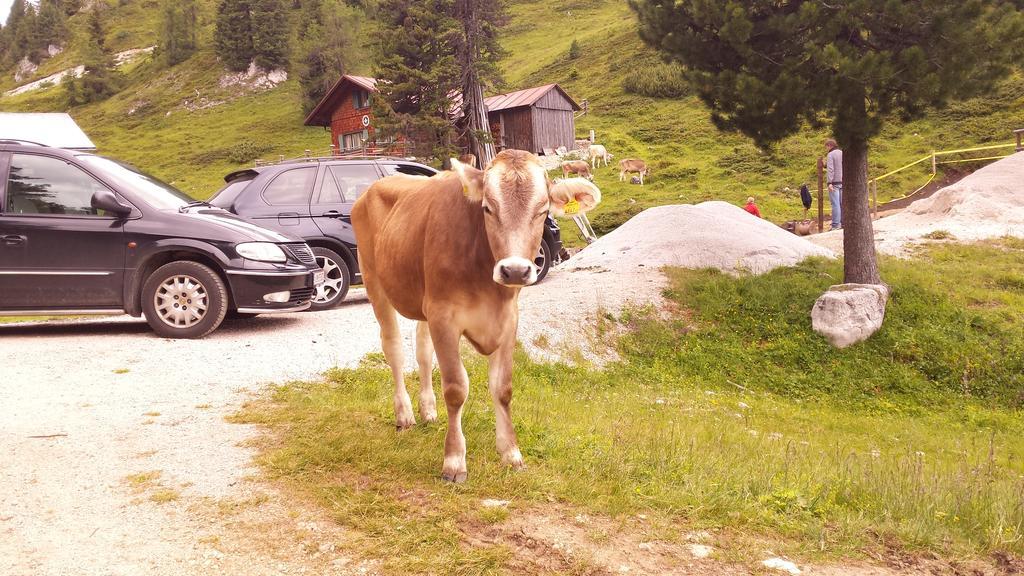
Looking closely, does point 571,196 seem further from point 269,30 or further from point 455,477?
point 269,30

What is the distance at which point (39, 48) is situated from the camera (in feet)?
413

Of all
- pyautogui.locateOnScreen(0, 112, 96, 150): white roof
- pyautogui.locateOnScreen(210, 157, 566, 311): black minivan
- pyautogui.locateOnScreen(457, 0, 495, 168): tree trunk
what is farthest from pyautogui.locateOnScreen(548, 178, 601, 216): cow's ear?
pyautogui.locateOnScreen(457, 0, 495, 168): tree trunk

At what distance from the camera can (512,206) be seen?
3.76 m

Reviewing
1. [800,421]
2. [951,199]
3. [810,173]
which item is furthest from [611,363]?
[810,173]

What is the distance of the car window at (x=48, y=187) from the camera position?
8242mm

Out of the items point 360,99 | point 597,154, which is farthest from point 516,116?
point 360,99

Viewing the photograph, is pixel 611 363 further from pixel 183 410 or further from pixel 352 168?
pixel 183 410

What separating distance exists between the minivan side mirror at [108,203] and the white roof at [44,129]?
294 centimetres

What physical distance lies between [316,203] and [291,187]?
459mm

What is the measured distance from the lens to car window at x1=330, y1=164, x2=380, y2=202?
37.0 feet

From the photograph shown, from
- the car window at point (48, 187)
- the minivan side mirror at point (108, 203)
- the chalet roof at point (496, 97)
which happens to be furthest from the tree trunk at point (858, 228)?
the chalet roof at point (496, 97)

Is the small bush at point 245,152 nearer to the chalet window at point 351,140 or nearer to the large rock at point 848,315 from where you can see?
the chalet window at point 351,140

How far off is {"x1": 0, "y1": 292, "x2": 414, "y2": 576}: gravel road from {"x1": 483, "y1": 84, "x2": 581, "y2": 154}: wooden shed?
106 feet

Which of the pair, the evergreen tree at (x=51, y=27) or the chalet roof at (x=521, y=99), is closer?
the chalet roof at (x=521, y=99)
